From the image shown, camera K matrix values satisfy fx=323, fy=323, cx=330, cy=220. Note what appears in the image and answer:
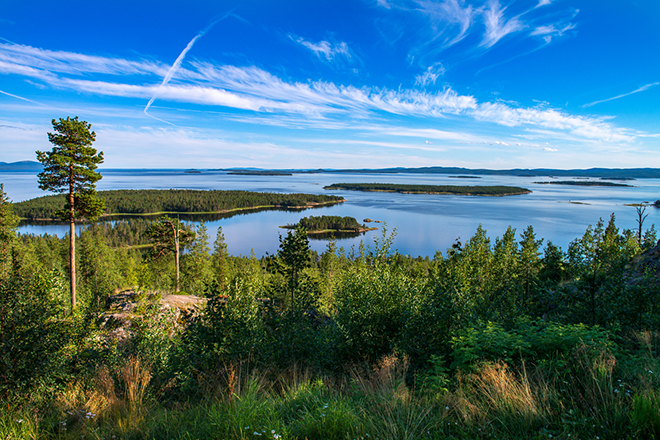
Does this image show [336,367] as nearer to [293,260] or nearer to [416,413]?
[293,260]

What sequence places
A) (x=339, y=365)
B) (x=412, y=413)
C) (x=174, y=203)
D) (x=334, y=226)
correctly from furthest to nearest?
(x=174, y=203), (x=334, y=226), (x=339, y=365), (x=412, y=413)

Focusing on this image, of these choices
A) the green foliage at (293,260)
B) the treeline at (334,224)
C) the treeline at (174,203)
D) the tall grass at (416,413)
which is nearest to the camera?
the tall grass at (416,413)

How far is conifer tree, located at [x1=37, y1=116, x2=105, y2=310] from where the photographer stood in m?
17.0

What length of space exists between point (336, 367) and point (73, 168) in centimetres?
1838

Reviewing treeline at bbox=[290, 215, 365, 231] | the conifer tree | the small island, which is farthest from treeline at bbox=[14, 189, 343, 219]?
the conifer tree

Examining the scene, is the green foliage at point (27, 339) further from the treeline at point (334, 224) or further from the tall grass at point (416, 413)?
the treeline at point (334, 224)

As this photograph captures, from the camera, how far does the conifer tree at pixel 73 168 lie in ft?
55.8

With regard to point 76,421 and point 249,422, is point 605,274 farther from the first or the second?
point 76,421

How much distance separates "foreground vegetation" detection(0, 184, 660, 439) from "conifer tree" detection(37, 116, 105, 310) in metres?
14.1

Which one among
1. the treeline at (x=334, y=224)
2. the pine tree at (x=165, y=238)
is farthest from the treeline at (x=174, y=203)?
the pine tree at (x=165, y=238)

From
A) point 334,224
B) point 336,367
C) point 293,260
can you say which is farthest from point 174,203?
point 336,367

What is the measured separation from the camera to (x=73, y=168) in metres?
17.6

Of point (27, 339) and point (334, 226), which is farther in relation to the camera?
point (334, 226)

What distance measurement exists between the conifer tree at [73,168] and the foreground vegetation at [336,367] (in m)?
14.1
